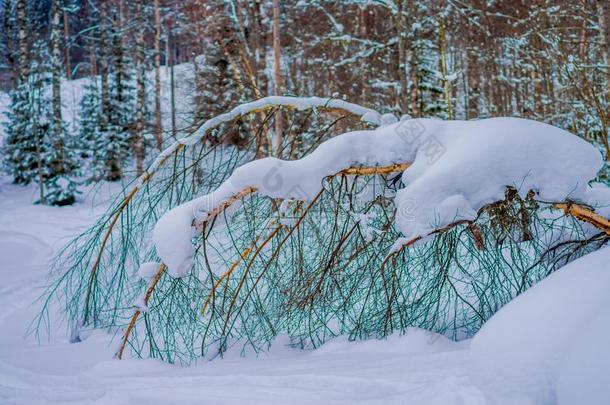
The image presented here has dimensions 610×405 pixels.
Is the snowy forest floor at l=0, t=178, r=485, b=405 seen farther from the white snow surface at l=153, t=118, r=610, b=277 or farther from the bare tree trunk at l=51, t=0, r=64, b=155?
the bare tree trunk at l=51, t=0, r=64, b=155

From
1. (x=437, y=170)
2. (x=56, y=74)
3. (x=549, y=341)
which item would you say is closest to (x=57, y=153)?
(x=56, y=74)

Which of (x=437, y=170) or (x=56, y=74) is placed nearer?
(x=437, y=170)

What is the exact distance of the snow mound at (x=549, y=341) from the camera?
1.49 metres

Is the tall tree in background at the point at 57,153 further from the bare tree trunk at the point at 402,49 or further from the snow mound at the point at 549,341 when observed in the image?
the snow mound at the point at 549,341

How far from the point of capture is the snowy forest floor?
6.94ft

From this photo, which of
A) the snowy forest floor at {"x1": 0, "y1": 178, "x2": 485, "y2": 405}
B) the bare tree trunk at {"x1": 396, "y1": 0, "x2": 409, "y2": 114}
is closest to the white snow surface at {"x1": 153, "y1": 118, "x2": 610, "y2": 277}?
the snowy forest floor at {"x1": 0, "y1": 178, "x2": 485, "y2": 405}

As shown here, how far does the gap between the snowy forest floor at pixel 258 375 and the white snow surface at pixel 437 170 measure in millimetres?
612

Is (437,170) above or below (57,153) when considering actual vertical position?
above

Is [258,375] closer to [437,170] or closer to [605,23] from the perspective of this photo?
[437,170]

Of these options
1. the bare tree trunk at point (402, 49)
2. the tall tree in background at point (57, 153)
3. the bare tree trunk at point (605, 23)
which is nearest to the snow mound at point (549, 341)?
the bare tree trunk at point (605, 23)

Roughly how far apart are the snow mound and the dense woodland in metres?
1.69

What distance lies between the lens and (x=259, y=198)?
2.86 meters

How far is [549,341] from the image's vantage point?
164cm

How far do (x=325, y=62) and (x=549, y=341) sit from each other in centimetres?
932
